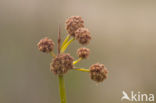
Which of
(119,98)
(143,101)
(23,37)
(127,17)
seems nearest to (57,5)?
(23,37)

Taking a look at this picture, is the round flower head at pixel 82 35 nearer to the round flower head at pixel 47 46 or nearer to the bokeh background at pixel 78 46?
the round flower head at pixel 47 46

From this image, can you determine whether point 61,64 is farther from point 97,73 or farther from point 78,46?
point 78,46

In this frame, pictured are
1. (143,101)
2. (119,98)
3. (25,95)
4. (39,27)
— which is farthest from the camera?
(39,27)

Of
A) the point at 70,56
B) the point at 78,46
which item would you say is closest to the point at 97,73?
the point at 70,56

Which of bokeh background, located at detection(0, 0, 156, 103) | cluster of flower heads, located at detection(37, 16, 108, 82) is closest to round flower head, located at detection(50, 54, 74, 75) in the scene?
cluster of flower heads, located at detection(37, 16, 108, 82)

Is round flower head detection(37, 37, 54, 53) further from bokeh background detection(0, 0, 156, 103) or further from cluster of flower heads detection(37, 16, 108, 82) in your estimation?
bokeh background detection(0, 0, 156, 103)

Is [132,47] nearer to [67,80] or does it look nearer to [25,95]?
[67,80]
